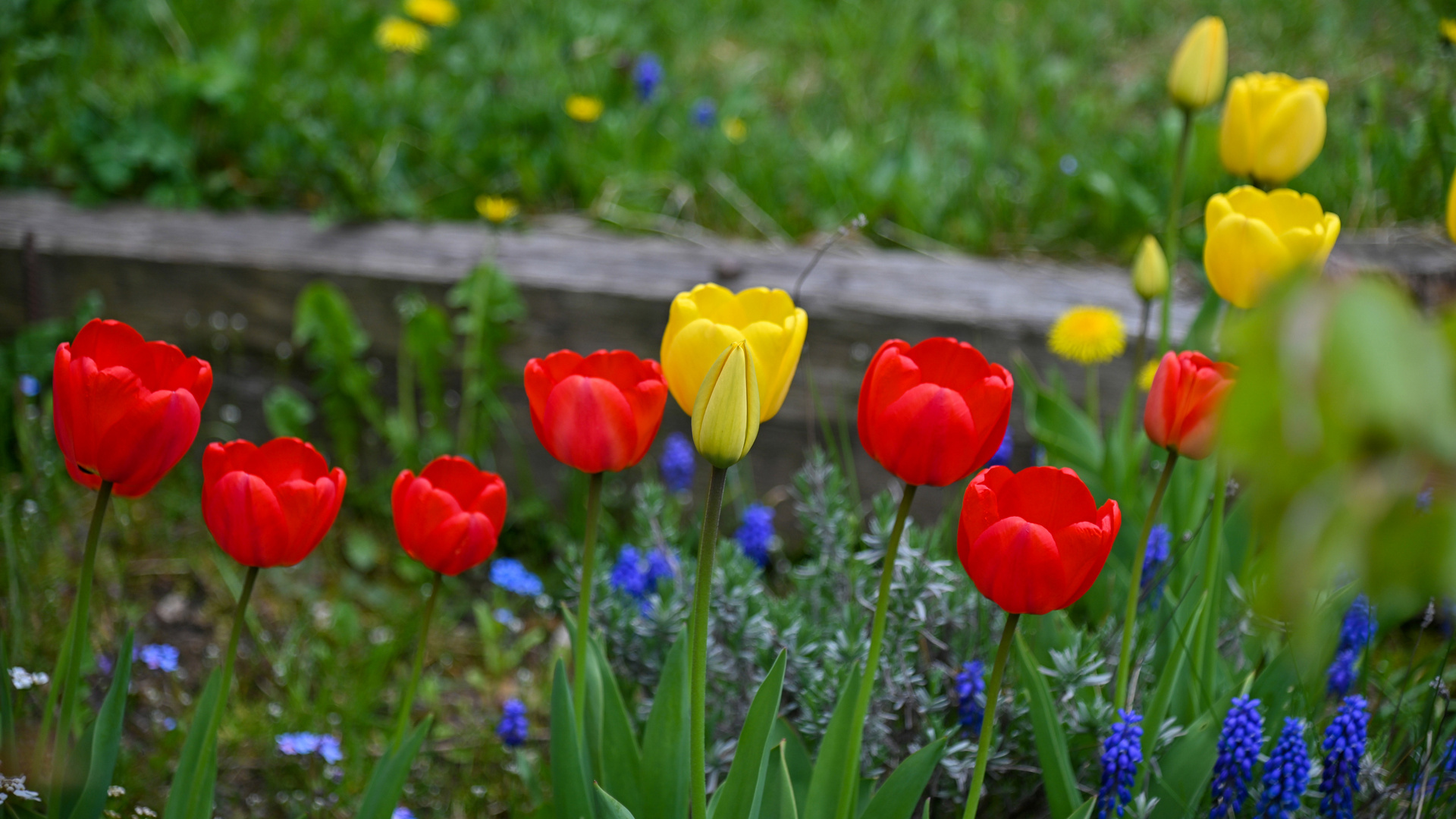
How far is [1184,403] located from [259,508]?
0.76 metres

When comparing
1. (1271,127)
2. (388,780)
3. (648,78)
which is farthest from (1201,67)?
(648,78)

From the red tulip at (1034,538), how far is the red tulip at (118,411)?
61 centimetres

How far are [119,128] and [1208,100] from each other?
2.27 m

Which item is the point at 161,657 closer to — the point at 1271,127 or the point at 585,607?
the point at 585,607

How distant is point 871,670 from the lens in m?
0.80

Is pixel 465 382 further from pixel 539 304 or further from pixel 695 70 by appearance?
pixel 695 70

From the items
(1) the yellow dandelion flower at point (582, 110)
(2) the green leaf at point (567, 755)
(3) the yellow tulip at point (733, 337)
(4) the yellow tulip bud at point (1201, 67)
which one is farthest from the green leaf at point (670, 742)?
(1) the yellow dandelion flower at point (582, 110)

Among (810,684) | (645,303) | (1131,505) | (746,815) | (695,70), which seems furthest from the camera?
(695,70)

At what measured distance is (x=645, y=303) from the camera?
2.02 m

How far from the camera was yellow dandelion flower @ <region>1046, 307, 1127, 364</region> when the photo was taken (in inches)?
62.9

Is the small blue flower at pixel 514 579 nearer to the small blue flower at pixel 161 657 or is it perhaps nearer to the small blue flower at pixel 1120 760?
the small blue flower at pixel 161 657

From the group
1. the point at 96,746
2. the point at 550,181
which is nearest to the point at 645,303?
the point at 550,181

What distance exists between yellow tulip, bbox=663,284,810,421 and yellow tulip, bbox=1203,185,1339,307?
45cm

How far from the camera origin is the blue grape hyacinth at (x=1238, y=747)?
37.4 inches
